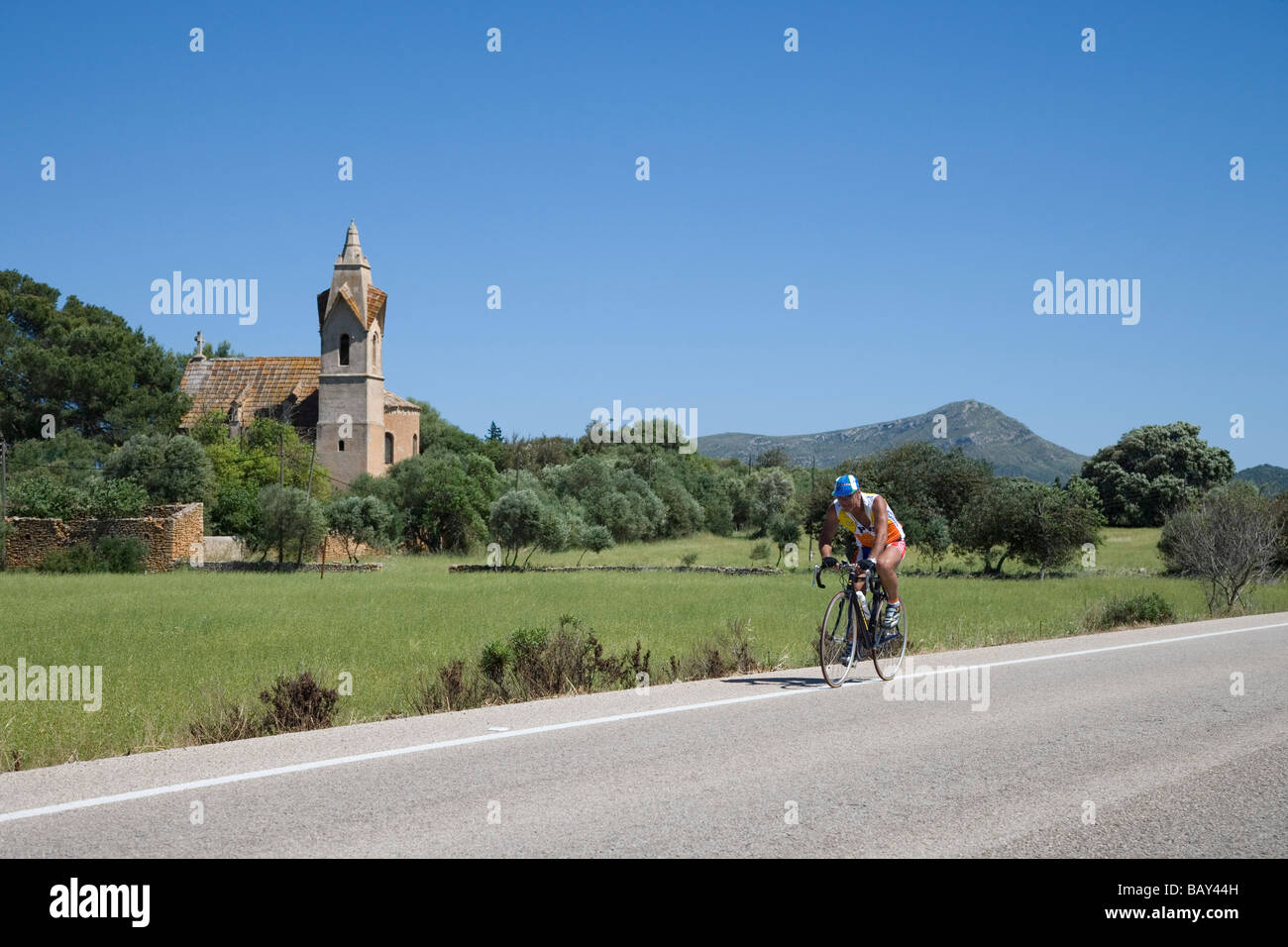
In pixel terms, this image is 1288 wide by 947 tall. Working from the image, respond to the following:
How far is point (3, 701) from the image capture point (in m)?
11.7

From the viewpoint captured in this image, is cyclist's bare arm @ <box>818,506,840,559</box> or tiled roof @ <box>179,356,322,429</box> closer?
cyclist's bare arm @ <box>818,506,840,559</box>

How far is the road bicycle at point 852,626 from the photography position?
38.3 feet

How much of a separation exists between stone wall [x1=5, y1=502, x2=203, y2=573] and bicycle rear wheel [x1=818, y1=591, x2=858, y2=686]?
4252 cm

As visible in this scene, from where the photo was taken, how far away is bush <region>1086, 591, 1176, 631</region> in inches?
796

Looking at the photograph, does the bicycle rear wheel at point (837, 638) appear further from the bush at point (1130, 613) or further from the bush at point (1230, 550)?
the bush at point (1230, 550)

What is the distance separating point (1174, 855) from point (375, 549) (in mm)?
58079

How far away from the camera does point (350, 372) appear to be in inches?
2955

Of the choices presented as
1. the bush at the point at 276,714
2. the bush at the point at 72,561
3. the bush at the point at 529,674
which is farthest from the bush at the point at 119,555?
the bush at the point at 276,714

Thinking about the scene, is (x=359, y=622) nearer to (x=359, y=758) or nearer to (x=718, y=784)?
(x=359, y=758)

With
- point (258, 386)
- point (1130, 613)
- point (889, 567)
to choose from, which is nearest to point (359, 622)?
point (889, 567)

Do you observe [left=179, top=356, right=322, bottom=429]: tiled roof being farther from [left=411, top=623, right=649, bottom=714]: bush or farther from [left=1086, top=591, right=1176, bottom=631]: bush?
[left=411, top=623, right=649, bottom=714]: bush

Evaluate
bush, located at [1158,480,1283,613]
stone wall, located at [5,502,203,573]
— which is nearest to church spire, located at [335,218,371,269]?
stone wall, located at [5,502,203,573]

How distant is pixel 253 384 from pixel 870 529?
75142 mm
